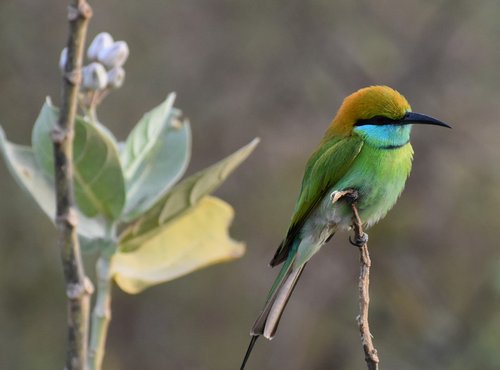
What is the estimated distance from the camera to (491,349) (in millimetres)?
3590

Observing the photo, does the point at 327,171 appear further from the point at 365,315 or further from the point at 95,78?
the point at 365,315

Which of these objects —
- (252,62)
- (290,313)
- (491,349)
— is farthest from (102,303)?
(252,62)

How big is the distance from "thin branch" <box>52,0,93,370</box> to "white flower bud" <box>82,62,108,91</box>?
0.65 meters

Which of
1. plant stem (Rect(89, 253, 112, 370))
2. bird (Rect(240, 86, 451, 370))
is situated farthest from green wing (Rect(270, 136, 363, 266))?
Answer: plant stem (Rect(89, 253, 112, 370))

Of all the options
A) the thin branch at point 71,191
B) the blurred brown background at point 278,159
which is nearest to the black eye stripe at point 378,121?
the thin branch at point 71,191

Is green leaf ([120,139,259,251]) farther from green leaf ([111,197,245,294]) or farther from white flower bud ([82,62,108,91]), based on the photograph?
white flower bud ([82,62,108,91])

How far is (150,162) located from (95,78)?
174 mm

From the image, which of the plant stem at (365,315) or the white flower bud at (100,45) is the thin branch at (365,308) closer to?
the plant stem at (365,315)

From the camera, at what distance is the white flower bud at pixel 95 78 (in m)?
1.50

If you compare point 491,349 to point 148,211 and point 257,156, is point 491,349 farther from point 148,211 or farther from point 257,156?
point 148,211

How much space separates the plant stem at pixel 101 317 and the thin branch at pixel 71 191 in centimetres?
27

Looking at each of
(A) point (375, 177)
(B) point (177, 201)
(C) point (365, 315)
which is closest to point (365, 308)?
(C) point (365, 315)

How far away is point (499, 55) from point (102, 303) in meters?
3.77

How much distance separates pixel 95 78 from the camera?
151 centimetres
